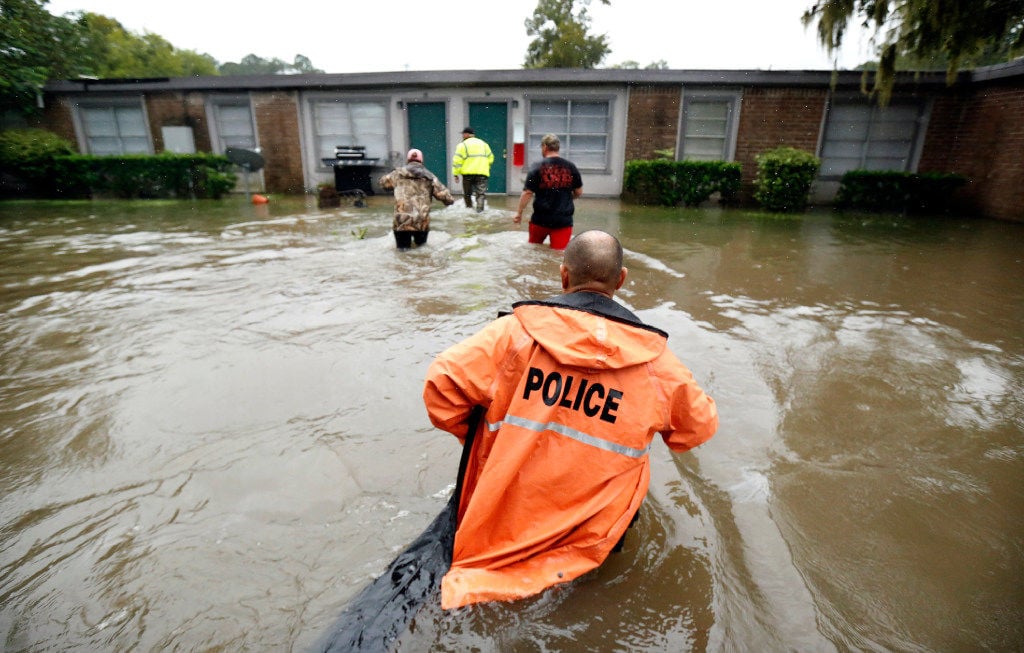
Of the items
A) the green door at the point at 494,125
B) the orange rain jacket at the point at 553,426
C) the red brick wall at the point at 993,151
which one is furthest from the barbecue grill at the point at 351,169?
the red brick wall at the point at 993,151

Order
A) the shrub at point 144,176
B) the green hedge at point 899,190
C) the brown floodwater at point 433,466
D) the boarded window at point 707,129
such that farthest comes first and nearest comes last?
the shrub at point 144,176, the boarded window at point 707,129, the green hedge at point 899,190, the brown floodwater at point 433,466

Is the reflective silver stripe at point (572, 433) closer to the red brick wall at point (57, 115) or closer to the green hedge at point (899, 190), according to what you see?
the green hedge at point (899, 190)

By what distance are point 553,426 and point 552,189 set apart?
566cm

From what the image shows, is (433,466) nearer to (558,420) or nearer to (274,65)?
(558,420)

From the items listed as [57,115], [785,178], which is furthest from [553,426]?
[57,115]

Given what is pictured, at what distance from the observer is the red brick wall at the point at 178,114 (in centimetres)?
1631

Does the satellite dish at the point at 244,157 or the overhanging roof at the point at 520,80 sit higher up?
the overhanging roof at the point at 520,80

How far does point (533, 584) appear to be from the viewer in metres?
1.83

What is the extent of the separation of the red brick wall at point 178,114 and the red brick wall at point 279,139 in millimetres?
1760

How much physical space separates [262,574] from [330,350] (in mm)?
2479

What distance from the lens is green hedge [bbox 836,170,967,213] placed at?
1287 cm

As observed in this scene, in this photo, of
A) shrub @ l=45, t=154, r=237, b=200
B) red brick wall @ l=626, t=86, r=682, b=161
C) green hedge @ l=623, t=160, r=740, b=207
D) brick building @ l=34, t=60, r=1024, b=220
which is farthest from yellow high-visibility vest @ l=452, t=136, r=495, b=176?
shrub @ l=45, t=154, r=237, b=200

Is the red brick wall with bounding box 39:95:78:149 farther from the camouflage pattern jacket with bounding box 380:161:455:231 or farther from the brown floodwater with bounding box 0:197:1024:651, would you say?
the camouflage pattern jacket with bounding box 380:161:455:231

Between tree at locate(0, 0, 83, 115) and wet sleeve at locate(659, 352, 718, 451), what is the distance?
20.9m
